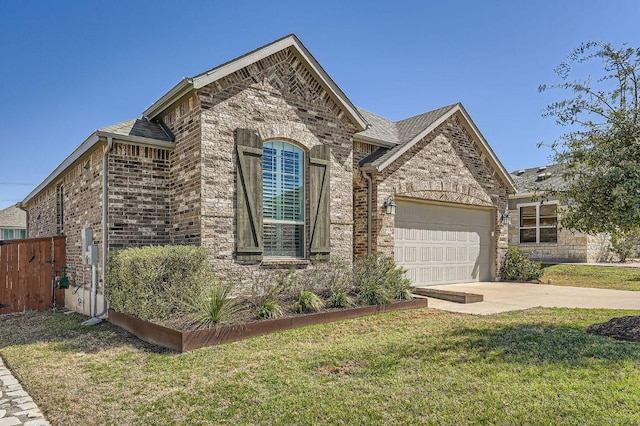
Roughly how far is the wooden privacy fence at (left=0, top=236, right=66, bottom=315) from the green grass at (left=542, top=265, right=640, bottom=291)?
1510 cm

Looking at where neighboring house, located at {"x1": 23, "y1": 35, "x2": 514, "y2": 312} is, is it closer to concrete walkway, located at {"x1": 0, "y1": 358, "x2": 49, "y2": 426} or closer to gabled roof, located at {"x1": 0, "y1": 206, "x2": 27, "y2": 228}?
concrete walkway, located at {"x1": 0, "y1": 358, "x2": 49, "y2": 426}

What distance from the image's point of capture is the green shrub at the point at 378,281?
8930 millimetres

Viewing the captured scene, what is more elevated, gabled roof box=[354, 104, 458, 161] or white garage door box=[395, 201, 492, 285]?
gabled roof box=[354, 104, 458, 161]

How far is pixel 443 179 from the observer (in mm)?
13008

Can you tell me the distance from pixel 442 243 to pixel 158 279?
895 centimetres

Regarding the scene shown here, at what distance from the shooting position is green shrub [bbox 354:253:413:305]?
8.93 m

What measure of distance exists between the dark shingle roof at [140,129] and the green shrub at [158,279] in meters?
2.63

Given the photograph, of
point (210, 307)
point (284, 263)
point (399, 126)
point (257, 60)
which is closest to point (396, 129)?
point (399, 126)

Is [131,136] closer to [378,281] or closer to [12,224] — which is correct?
[378,281]

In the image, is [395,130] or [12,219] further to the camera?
[12,219]

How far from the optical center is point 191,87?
8.34 m

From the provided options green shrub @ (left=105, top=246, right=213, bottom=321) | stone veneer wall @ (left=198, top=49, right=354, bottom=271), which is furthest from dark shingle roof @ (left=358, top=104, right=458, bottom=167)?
green shrub @ (left=105, top=246, right=213, bottom=321)

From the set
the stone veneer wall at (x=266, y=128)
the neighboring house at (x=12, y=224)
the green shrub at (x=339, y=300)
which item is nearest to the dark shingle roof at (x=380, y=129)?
the stone veneer wall at (x=266, y=128)

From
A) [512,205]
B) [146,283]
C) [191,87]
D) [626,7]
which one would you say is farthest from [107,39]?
[512,205]
